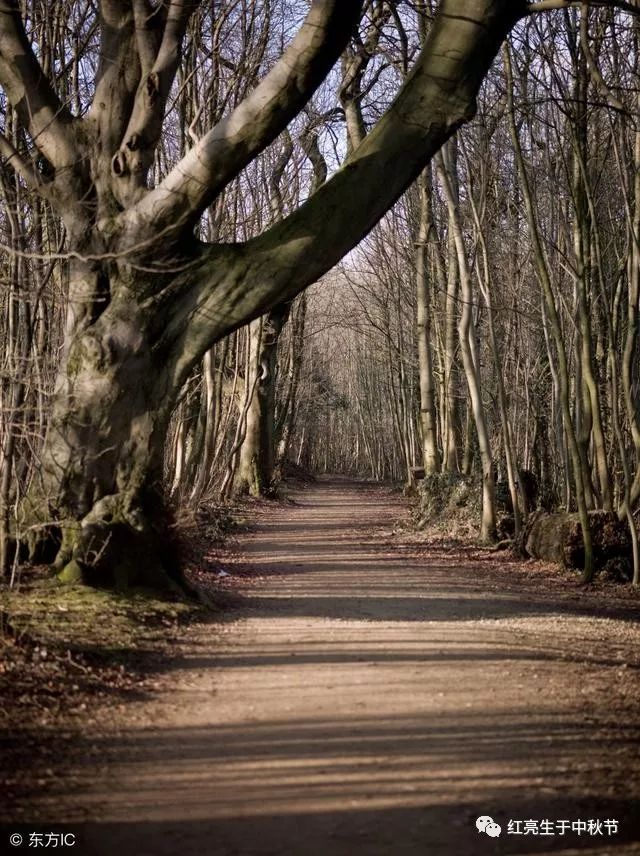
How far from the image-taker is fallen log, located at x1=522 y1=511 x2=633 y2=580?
47.5ft

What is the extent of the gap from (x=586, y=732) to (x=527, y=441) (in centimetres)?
1779

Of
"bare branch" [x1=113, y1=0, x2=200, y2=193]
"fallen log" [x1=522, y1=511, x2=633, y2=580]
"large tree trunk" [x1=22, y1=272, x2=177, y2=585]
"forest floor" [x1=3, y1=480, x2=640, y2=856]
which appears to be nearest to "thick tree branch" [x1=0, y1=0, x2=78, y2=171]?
"bare branch" [x1=113, y1=0, x2=200, y2=193]

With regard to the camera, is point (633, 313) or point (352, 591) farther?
point (633, 313)

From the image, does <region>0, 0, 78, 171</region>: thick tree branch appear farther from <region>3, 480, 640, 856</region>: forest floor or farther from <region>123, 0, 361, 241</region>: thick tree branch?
<region>3, 480, 640, 856</region>: forest floor

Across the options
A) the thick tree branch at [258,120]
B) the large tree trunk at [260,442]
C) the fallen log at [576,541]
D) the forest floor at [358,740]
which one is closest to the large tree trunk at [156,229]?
the thick tree branch at [258,120]

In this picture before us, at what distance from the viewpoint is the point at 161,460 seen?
33.7 feet

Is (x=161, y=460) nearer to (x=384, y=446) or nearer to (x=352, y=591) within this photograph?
(x=352, y=591)

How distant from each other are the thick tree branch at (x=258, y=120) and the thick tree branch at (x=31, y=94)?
1241 mm

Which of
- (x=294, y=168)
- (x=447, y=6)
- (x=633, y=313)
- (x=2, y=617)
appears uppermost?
(x=294, y=168)

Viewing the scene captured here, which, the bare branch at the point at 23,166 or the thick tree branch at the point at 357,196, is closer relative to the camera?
the bare branch at the point at 23,166

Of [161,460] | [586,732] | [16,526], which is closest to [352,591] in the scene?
[161,460]

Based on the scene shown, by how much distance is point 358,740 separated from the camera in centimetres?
565

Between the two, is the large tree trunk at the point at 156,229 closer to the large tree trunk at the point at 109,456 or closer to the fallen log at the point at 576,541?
the large tree trunk at the point at 109,456

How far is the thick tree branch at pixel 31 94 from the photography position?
984cm
